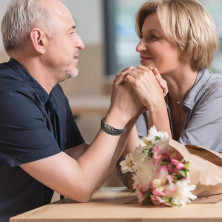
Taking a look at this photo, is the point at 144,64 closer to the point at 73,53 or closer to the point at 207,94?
the point at 207,94

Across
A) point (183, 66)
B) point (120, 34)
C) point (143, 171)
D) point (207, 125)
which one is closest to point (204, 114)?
point (207, 125)

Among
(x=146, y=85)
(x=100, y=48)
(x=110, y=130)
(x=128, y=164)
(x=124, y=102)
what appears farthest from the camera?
(x=100, y=48)

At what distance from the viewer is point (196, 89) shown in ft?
6.99

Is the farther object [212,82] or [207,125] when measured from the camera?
[212,82]

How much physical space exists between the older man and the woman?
268 mm

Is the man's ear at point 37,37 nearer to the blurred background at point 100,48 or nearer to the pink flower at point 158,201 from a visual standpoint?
the pink flower at point 158,201

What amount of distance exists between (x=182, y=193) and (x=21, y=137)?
49 cm

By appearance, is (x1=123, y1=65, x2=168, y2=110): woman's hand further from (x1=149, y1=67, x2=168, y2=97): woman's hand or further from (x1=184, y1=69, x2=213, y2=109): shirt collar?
(x1=184, y1=69, x2=213, y2=109): shirt collar

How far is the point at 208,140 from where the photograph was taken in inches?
78.5

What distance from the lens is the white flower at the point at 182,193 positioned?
1.44 meters

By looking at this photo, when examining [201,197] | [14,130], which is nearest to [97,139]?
[14,130]

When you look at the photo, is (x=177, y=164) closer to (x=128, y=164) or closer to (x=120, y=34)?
(x=128, y=164)

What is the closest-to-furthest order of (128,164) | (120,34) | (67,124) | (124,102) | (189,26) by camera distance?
(128,164) < (124,102) < (67,124) < (189,26) < (120,34)

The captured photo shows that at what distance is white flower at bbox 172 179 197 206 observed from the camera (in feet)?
4.72
